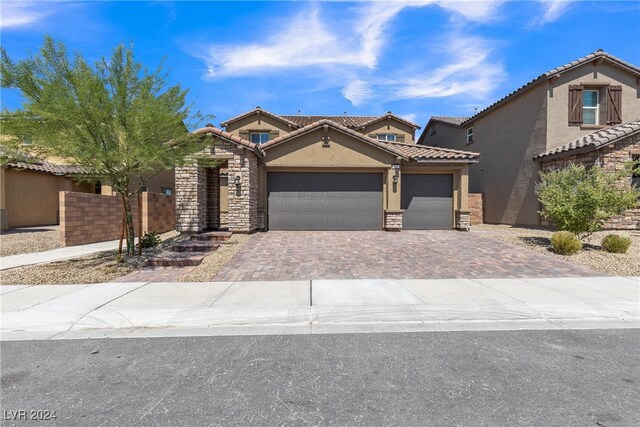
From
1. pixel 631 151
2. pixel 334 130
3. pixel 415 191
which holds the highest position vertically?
pixel 334 130

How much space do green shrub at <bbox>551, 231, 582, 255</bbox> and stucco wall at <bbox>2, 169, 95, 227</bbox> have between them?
21.2m

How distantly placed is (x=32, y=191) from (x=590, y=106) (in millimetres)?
31106

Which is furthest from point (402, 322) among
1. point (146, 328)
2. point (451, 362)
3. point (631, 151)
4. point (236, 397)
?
point (631, 151)

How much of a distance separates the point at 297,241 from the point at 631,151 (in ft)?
Answer: 50.2

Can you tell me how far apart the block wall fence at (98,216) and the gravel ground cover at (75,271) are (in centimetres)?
171

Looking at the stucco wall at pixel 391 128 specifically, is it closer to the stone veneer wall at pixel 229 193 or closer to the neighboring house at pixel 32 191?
the stone veneer wall at pixel 229 193

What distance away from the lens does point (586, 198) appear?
32.0 ft

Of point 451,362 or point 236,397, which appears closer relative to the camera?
point 236,397

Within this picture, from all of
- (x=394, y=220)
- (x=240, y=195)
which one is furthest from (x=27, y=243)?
(x=394, y=220)

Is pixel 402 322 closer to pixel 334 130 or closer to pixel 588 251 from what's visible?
pixel 588 251

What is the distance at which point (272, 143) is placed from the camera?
14.0 m

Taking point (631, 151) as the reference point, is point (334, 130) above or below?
above

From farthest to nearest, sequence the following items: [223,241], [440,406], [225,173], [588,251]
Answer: [225,173] → [223,241] → [588,251] → [440,406]

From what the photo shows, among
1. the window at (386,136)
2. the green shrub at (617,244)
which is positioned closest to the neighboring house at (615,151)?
the green shrub at (617,244)
